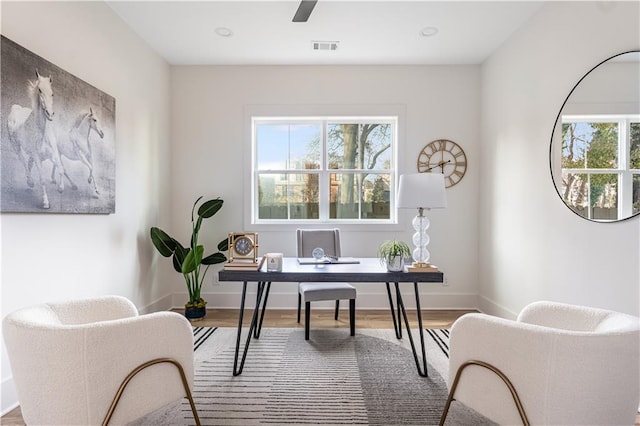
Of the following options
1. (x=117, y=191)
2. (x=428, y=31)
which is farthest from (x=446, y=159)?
(x=117, y=191)

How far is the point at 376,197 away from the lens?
161 inches

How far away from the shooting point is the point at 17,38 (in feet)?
6.48

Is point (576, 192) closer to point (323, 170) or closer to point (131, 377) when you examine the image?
point (323, 170)

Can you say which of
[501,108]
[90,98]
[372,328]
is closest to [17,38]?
[90,98]

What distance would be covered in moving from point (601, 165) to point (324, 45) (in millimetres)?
2579

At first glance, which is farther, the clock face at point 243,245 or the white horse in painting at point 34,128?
the clock face at point 243,245

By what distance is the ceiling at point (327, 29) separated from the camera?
2.85 m

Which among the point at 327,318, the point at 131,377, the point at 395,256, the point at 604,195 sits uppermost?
the point at 604,195

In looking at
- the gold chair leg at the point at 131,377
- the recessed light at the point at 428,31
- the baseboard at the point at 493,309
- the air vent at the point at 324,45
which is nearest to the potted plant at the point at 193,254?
the air vent at the point at 324,45

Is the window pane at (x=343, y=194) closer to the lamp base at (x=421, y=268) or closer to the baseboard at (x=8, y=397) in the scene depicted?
the lamp base at (x=421, y=268)

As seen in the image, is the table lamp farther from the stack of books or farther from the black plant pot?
the black plant pot

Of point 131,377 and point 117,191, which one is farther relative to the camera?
point 117,191

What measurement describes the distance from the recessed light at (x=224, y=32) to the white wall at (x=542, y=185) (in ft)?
8.85

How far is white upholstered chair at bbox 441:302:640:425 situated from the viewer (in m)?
1.21
